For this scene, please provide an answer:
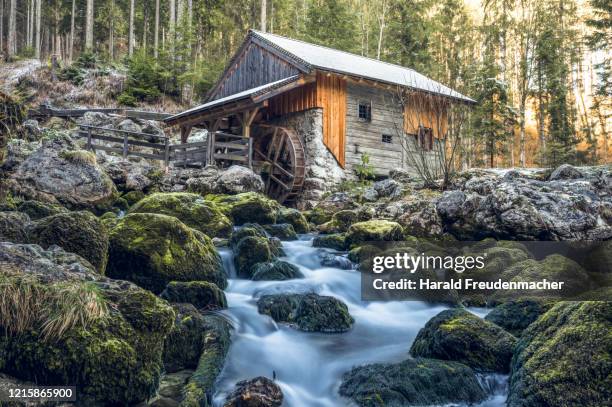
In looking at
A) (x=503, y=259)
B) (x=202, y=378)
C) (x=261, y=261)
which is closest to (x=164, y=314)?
(x=202, y=378)

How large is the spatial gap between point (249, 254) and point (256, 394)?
4.16m

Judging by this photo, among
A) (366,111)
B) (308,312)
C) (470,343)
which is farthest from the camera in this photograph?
(366,111)

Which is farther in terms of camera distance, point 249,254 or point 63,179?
point 63,179

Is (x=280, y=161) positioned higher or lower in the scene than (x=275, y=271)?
higher

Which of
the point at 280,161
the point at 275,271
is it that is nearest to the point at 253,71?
the point at 280,161

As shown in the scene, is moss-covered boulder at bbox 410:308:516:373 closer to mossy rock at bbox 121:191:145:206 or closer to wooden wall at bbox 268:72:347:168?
mossy rock at bbox 121:191:145:206

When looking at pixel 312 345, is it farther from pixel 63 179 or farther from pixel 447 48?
pixel 447 48

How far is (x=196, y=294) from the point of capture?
612cm

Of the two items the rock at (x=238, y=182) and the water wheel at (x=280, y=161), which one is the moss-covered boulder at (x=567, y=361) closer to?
the rock at (x=238, y=182)

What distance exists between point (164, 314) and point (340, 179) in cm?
1509

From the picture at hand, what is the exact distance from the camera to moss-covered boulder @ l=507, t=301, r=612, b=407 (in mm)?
3588

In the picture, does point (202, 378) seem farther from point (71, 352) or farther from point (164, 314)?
point (71, 352)

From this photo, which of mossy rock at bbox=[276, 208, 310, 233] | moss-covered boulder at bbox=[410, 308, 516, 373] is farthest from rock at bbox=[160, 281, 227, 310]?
mossy rock at bbox=[276, 208, 310, 233]

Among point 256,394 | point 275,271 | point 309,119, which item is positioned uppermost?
point 309,119
